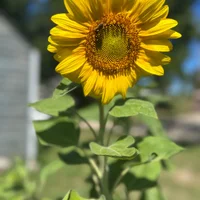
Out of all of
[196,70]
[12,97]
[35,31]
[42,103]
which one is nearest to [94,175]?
[42,103]

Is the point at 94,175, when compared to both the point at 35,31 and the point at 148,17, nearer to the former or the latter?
the point at 148,17

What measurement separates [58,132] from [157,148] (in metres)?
0.24

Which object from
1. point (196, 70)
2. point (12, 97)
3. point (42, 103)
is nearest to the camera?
point (42, 103)

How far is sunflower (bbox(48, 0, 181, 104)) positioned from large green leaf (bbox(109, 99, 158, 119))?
36mm

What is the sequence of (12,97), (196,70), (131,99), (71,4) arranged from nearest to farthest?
(71,4) → (131,99) → (12,97) → (196,70)

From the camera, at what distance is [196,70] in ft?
102

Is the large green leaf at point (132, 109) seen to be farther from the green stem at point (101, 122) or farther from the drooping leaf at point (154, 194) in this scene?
the drooping leaf at point (154, 194)

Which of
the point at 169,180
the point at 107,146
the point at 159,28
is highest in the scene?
the point at 159,28

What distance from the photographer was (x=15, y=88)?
27.8 ft

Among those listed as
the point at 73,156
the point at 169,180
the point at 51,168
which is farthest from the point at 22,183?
the point at 169,180

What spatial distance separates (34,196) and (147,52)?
27.8 inches

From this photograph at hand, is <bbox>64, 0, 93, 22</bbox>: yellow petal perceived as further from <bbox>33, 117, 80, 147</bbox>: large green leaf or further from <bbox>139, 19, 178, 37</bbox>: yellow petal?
<bbox>33, 117, 80, 147</bbox>: large green leaf

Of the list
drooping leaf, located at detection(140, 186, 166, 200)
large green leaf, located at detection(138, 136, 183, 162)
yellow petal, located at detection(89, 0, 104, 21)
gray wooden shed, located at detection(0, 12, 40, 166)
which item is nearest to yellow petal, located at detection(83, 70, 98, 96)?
yellow petal, located at detection(89, 0, 104, 21)

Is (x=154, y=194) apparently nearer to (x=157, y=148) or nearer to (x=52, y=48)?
(x=157, y=148)
